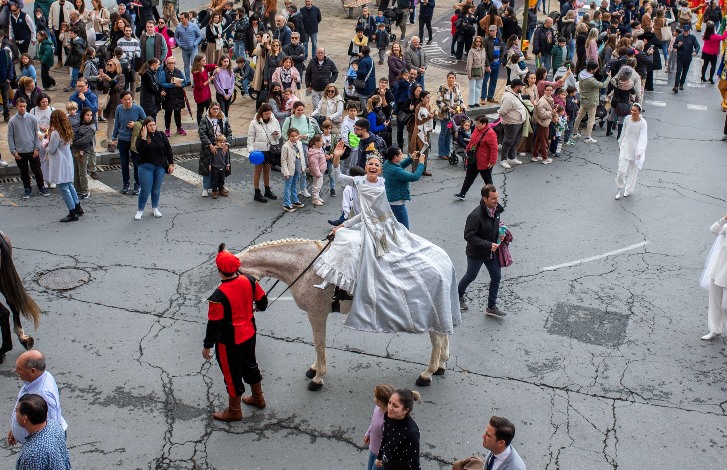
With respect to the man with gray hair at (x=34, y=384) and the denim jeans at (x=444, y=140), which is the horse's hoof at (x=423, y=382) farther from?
the denim jeans at (x=444, y=140)

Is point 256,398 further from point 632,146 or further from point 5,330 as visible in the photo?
point 632,146

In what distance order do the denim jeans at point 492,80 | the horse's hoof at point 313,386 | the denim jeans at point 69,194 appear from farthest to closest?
the denim jeans at point 492,80, the denim jeans at point 69,194, the horse's hoof at point 313,386

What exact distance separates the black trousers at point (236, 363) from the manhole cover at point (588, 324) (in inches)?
154

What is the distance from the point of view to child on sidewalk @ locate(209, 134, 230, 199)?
1492 centimetres

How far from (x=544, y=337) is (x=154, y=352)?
4484 millimetres

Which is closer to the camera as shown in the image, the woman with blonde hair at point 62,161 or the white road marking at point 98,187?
the woman with blonde hair at point 62,161

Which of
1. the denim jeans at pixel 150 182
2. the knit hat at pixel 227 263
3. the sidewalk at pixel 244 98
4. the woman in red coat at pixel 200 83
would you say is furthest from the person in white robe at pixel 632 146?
the knit hat at pixel 227 263

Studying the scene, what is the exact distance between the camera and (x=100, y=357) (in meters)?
10.2

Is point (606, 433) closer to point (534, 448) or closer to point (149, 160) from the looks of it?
point (534, 448)

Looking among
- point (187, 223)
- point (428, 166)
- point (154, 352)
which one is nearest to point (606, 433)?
point (154, 352)

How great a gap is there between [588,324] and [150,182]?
6.82m

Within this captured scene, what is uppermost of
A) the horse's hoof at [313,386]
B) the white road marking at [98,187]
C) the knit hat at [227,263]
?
the knit hat at [227,263]

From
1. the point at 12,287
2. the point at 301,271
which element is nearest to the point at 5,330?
the point at 12,287

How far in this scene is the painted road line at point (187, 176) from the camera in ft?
52.5
